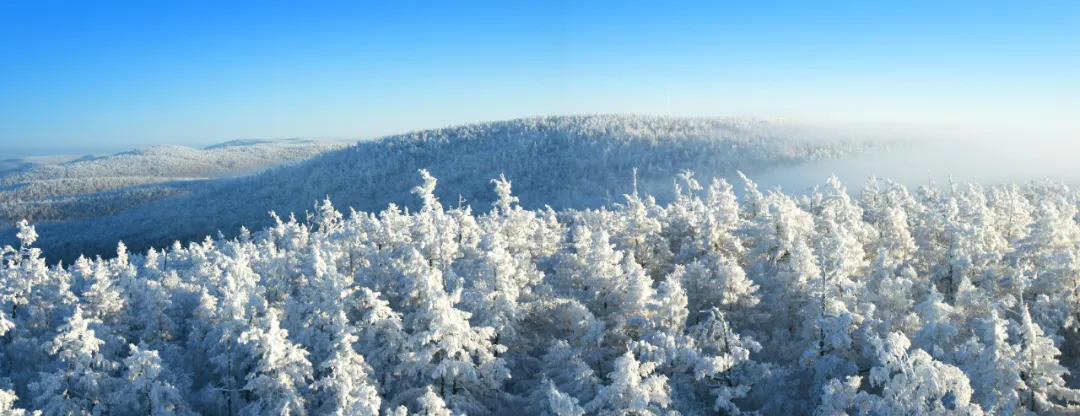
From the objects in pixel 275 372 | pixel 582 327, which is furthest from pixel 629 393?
pixel 275 372

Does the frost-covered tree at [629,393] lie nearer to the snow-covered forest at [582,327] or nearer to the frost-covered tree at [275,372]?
the snow-covered forest at [582,327]

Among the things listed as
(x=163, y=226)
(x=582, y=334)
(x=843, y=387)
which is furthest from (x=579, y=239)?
(x=163, y=226)

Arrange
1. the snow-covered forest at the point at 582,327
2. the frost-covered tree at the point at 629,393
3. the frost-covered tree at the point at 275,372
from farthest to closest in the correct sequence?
the frost-covered tree at the point at 275,372 → the snow-covered forest at the point at 582,327 → the frost-covered tree at the point at 629,393

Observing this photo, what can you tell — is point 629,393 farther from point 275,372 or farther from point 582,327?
point 275,372

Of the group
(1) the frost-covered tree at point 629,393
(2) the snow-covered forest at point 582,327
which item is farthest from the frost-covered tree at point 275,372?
(1) the frost-covered tree at point 629,393

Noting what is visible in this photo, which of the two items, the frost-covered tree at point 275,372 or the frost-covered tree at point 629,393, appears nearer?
the frost-covered tree at point 629,393

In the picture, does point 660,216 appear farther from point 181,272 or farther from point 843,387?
point 181,272

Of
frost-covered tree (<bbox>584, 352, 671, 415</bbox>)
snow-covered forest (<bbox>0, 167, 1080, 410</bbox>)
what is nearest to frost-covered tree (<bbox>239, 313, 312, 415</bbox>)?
snow-covered forest (<bbox>0, 167, 1080, 410</bbox>)

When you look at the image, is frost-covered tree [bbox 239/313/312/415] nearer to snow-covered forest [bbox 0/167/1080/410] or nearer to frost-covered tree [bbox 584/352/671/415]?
snow-covered forest [bbox 0/167/1080/410]
